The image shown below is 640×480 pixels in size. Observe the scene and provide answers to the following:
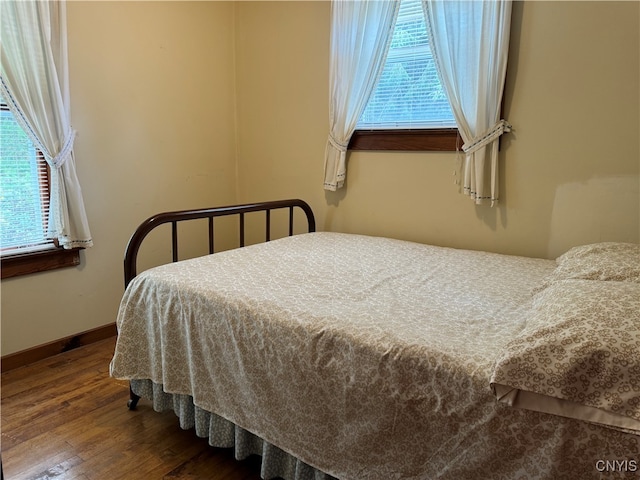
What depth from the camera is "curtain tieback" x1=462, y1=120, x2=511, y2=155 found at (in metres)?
2.16

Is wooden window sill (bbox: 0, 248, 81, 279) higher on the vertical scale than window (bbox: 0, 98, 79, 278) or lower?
lower

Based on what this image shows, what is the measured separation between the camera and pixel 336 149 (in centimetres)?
270

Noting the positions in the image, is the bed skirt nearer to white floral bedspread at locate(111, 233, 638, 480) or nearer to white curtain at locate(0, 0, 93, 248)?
white floral bedspread at locate(111, 233, 638, 480)

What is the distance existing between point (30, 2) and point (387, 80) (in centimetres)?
183

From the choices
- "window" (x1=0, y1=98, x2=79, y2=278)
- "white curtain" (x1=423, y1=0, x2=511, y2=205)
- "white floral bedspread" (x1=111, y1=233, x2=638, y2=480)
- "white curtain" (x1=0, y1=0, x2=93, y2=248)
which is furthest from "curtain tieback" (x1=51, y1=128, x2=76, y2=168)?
"white curtain" (x1=423, y1=0, x2=511, y2=205)

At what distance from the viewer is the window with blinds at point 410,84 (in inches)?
93.5

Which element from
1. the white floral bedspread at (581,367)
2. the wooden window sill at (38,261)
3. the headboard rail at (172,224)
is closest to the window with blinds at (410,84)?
the headboard rail at (172,224)

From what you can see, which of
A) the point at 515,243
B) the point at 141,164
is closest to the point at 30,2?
the point at 141,164

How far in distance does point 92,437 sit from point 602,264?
6.60ft

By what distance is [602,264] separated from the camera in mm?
1482

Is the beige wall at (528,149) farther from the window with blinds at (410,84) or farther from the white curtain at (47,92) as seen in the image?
the white curtain at (47,92)

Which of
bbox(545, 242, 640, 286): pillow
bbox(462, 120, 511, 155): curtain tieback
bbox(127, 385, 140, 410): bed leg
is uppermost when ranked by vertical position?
bbox(462, 120, 511, 155): curtain tieback

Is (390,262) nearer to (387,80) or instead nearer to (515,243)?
(515,243)

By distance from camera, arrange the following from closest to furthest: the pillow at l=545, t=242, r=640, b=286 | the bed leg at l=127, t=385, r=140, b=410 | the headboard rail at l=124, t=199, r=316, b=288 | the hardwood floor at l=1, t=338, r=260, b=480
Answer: the pillow at l=545, t=242, r=640, b=286
the hardwood floor at l=1, t=338, r=260, b=480
the headboard rail at l=124, t=199, r=316, b=288
the bed leg at l=127, t=385, r=140, b=410
